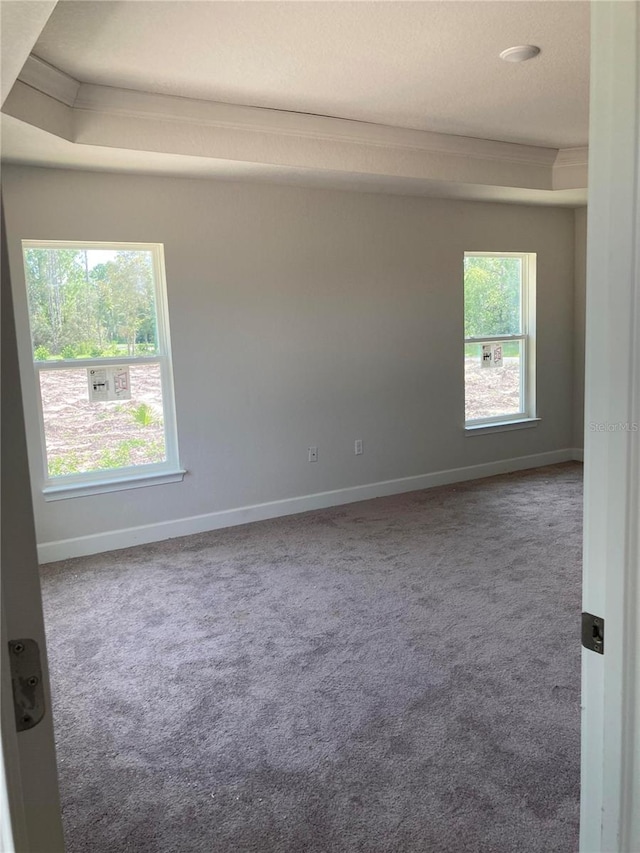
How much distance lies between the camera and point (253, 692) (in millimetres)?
2750

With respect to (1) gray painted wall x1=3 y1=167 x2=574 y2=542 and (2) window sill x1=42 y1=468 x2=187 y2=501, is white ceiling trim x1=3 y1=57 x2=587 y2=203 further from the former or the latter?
(2) window sill x1=42 y1=468 x2=187 y2=501

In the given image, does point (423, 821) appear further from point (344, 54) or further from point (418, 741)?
point (344, 54)

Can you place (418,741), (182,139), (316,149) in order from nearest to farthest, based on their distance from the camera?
1. (418,741)
2. (182,139)
3. (316,149)

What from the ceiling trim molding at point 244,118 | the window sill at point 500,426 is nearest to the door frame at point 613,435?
the ceiling trim molding at point 244,118

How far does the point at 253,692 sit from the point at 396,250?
383 cm

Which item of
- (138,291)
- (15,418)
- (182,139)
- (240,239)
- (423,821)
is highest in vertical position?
(182,139)

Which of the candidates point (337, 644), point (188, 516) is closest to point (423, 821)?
point (337, 644)

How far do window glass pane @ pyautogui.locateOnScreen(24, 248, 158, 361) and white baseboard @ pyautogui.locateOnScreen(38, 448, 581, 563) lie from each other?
4.00 feet

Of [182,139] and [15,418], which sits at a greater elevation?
[182,139]

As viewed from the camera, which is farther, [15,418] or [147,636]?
[147,636]

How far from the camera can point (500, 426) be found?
628 centimetres

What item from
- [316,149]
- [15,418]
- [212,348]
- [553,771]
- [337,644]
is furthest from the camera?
[212,348]

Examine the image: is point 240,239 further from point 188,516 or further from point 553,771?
point 553,771

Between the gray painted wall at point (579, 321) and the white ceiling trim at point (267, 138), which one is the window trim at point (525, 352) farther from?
the white ceiling trim at point (267, 138)
